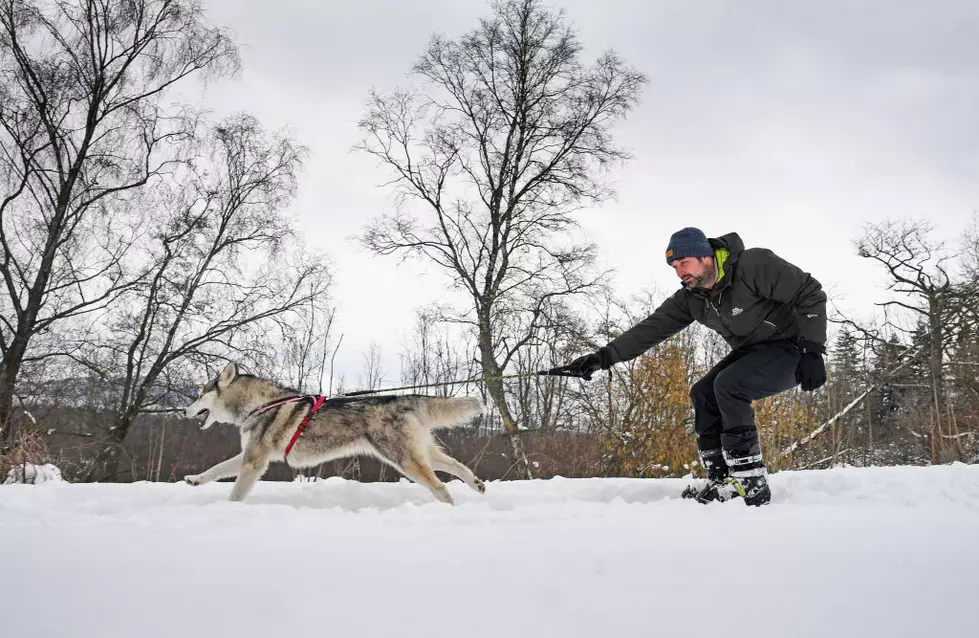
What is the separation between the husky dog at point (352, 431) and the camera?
4805 millimetres

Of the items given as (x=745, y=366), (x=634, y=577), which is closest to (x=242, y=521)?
(x=634, y=577)

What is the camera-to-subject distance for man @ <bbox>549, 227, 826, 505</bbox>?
349 centimetres

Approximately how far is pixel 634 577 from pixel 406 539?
0.92 metres

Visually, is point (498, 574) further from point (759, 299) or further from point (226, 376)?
point (226, 376)

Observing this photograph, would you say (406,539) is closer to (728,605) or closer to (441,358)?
(728,605)

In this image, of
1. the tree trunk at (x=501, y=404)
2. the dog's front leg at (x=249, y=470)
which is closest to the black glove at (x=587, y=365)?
the dog's front leg at (x=249, y=470)

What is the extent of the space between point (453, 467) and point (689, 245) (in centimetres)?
275

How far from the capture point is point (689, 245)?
362 centimetres

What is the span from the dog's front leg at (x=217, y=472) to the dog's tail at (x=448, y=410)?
1.66m

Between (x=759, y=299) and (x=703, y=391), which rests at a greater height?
(x=759, y=299)

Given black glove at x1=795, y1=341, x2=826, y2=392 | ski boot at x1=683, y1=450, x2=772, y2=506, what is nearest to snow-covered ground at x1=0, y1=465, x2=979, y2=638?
ski boot at x1=683, y1=450, x2=772, y2=506

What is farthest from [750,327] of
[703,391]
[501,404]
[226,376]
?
[501,404]

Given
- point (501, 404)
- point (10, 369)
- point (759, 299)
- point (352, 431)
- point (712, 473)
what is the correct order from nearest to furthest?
point (759, 299) → point (712, 473) → point (352, 431) → point (10, 369) → point (501, 404)

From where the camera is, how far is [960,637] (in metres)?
1.34
